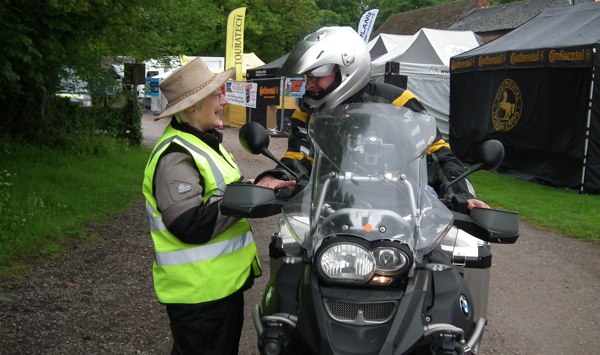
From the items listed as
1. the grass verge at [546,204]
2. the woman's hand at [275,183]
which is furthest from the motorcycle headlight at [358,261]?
the grass verge at [546,204]

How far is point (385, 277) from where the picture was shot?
231cm

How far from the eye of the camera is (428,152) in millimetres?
3635

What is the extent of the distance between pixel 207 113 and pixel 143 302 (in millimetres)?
2916

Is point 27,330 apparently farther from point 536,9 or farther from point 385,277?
point 536,9

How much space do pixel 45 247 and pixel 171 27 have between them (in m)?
9.08

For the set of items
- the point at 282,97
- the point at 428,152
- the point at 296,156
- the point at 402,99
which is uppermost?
the point at 402,99

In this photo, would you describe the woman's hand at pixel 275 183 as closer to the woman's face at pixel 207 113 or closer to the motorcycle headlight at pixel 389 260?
the woman's face at pixel 207 113

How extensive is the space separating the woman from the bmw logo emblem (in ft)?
3.78

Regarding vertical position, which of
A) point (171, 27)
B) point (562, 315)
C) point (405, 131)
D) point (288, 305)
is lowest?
point (562, 315)

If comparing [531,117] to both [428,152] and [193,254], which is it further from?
[193,254]

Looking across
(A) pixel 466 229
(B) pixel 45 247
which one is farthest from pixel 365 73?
(B) pixel 45 247

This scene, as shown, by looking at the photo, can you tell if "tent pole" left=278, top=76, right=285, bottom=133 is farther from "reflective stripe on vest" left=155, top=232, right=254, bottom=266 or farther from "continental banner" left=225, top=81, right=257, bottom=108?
"reflective stripe on vest" left=155, top=232, right=254, bottom=266

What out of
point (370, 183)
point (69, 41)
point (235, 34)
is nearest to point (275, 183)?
point (370, 183)

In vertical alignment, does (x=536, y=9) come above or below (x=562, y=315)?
above
